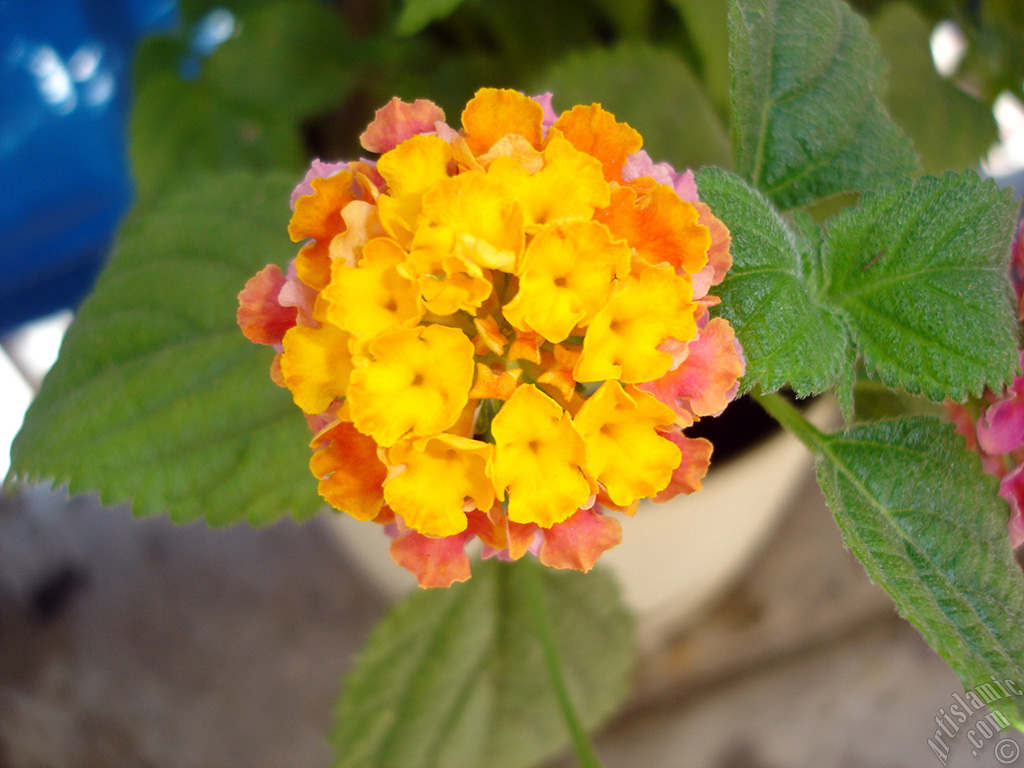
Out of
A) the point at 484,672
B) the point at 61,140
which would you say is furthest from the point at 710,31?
the point at 61,140

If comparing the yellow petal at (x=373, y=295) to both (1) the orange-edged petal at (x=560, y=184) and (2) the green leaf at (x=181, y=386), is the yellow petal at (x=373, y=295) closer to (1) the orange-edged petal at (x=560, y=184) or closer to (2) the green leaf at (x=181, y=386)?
(1) the orange-edged petal at (x=560, y=184)

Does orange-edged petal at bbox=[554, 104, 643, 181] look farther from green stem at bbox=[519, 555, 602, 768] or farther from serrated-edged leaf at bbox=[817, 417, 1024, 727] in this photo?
green stem at bbox=[519, 555, 602, 768]

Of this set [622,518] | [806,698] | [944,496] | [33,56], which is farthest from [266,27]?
[806,698]

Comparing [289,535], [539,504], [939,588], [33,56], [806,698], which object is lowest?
[806,698]

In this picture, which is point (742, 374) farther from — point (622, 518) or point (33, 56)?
point (33, 56)

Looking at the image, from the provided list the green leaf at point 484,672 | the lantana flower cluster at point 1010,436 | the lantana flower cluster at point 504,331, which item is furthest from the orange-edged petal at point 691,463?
the green leaf at point 484,672

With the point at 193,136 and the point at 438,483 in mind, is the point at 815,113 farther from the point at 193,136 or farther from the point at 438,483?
the point at 193,136

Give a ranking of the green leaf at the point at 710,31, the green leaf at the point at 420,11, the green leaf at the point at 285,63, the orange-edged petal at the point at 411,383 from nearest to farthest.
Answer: the orange-edged petal at the point at 411,383 → the green leaf at the point at 420,11 → the green leaf at the point at 710,31 → the green leaf at the point at 285,63
